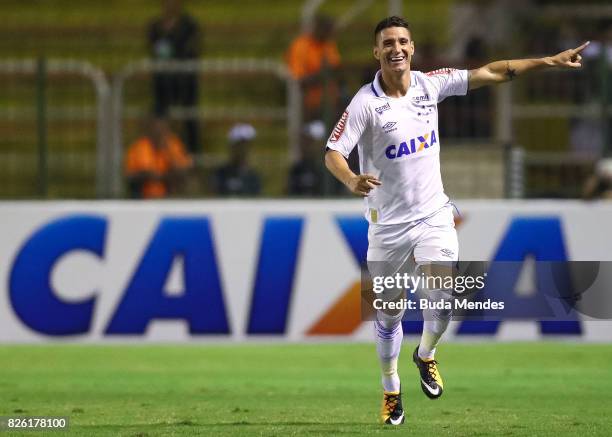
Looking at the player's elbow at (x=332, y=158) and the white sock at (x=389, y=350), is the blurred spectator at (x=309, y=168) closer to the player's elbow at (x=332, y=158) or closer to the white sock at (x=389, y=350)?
the white sock at (x=389, y=350)

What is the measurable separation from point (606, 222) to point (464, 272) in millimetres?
4989

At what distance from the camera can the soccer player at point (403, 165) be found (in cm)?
941

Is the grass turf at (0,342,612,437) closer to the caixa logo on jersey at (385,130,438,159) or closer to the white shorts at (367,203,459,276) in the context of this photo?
the white shorts at (367,203,459,276)

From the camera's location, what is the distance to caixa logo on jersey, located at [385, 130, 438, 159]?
31.2 feet

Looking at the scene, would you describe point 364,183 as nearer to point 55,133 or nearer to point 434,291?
point 434,291

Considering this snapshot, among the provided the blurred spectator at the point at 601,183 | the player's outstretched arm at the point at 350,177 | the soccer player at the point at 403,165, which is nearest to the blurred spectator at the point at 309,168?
the blurred spectator at the point at 601,183

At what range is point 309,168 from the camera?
601 inches

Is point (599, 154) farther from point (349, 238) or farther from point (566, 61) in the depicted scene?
point (566, 61)

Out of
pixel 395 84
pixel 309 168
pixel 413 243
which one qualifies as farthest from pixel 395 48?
pixel 309 168

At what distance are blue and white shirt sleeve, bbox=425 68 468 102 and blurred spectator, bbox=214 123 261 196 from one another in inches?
233

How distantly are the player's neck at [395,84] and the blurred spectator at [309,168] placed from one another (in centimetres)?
556

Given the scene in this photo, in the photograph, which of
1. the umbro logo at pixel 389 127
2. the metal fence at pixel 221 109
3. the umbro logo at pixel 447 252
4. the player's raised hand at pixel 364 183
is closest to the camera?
the player's raised hand at pixel 364 183

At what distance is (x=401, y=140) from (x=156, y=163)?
633 centimetres

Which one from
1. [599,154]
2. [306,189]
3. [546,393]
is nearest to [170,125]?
[306,189]
